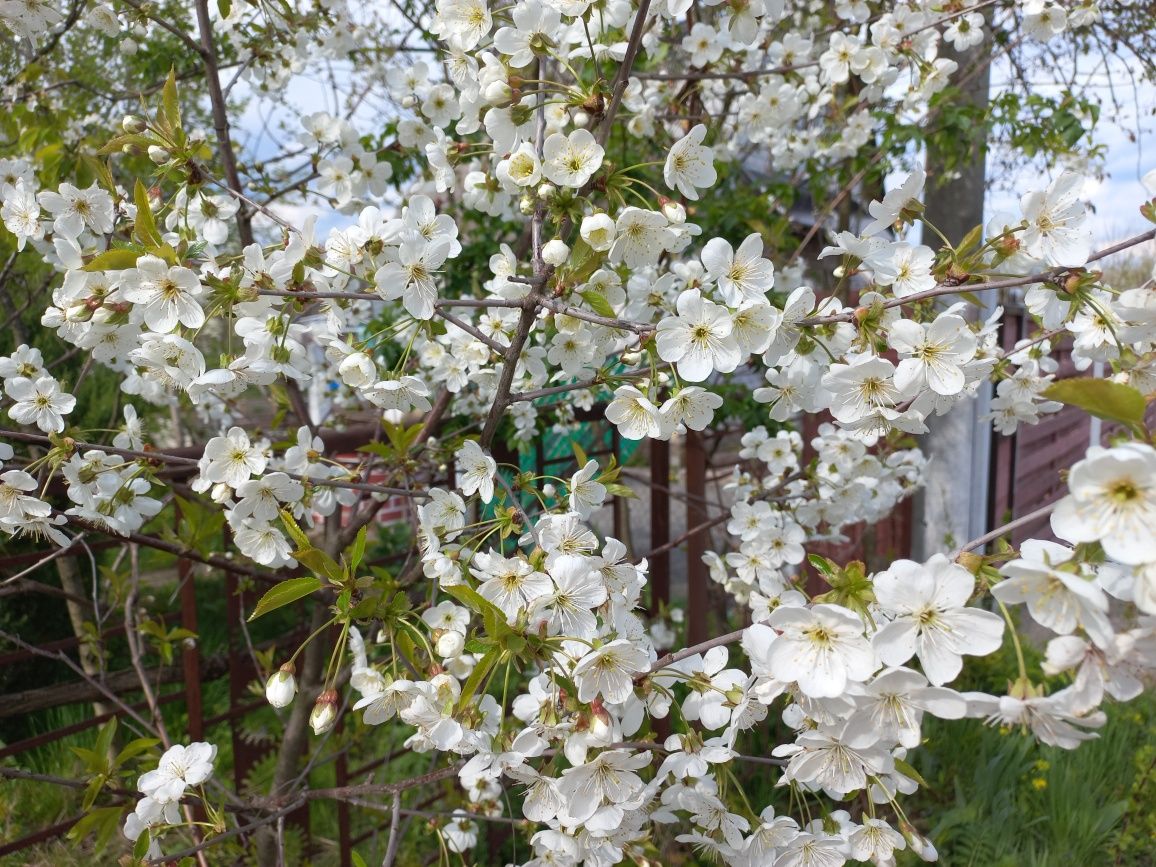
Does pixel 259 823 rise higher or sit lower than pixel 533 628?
lower

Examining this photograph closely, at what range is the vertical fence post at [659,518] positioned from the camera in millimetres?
2910

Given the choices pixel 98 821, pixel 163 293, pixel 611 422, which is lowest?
pixel 98 821

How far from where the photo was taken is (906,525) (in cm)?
465

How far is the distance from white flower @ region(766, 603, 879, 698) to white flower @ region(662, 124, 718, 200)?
0.67 meters

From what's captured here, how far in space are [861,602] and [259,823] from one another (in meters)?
1.02

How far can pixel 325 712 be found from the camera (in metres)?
1.10

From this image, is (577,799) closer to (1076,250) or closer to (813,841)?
(813,841)

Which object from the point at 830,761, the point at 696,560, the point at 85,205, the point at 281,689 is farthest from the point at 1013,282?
the point at 696,560

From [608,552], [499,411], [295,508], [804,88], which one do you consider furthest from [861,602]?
[804,88]

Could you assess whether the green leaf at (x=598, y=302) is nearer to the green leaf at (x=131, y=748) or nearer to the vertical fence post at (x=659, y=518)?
the green leaf at (x=131, y=748)

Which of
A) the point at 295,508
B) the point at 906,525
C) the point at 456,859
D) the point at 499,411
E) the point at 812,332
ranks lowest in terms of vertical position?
the point at 456,859

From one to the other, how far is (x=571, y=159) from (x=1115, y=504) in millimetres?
798

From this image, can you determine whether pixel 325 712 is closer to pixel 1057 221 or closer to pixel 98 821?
pixel 98 821

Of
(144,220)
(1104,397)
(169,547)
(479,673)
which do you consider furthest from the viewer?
(169,547)
